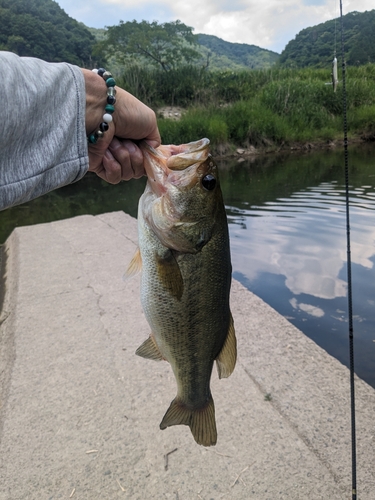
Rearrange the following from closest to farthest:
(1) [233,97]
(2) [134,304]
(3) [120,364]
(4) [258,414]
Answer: (4) [258,414] < (3) [120,364] < (2) [134,304] < (1) [233,97]

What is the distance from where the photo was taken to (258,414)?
2.69 meters

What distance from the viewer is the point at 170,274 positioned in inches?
58.6

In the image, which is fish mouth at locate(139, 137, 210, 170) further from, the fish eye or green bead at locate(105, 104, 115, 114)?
green bead at locate(105, 104, 115, 114)

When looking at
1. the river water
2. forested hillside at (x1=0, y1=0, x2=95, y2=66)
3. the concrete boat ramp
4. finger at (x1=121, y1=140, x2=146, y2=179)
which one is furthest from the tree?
finger at (x1=121, y1=140, x2=146, y2=179)

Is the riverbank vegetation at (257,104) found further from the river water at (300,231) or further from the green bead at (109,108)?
the green bead at (109,108)

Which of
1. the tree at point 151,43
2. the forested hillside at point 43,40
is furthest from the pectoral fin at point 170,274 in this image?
the tree at point 151,43

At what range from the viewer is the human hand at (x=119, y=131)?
1.52 meters

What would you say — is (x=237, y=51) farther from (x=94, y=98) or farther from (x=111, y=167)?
(x=94, y=98)

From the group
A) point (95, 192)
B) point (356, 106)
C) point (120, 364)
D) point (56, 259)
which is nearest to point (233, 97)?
point (356, 106)

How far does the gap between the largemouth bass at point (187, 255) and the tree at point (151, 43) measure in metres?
38.0

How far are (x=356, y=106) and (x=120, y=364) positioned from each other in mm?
25291

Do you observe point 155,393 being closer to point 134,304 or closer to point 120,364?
point 120,364

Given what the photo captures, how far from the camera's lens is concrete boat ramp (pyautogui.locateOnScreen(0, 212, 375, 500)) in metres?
2.21

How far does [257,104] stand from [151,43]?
68.3 feet
